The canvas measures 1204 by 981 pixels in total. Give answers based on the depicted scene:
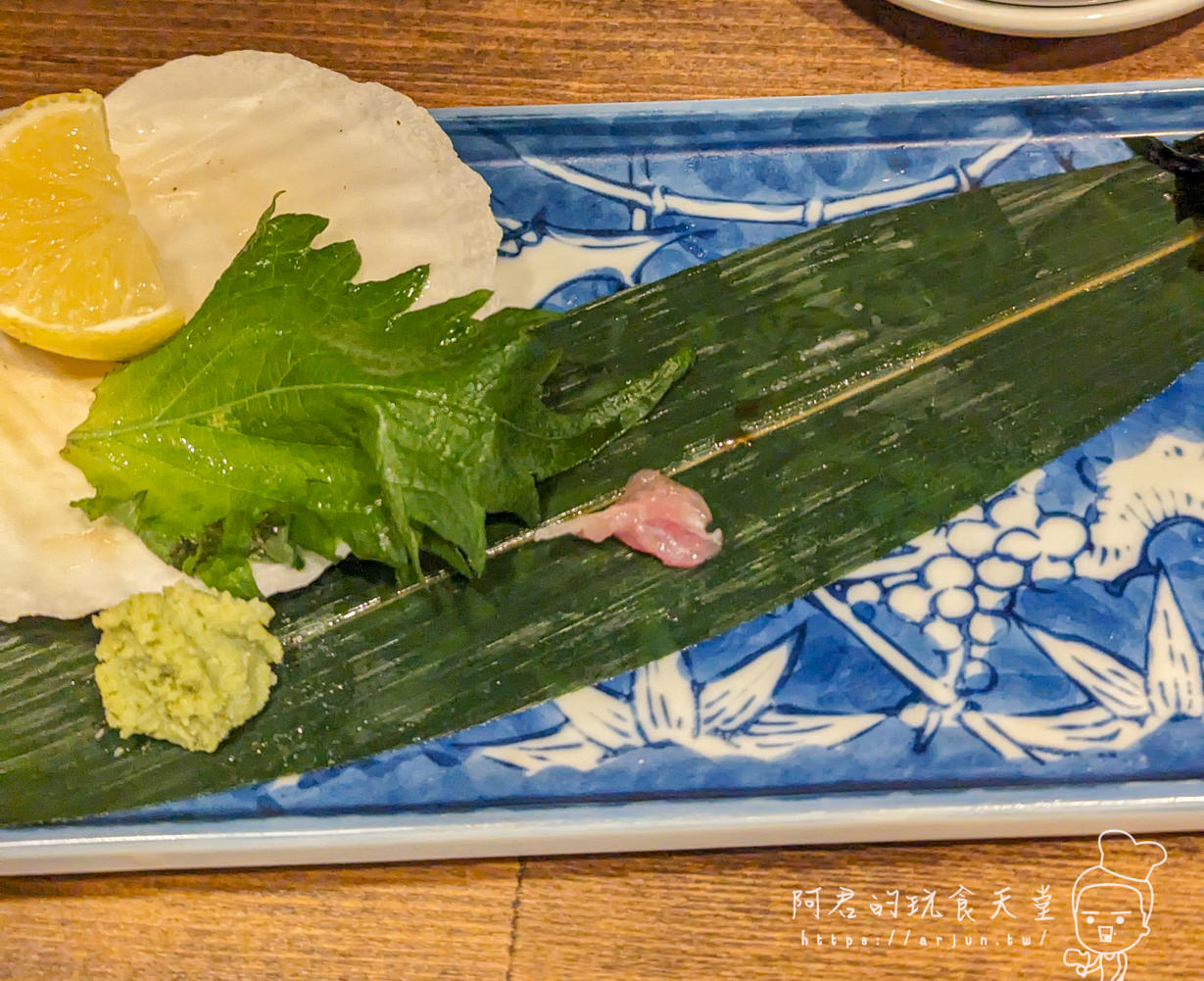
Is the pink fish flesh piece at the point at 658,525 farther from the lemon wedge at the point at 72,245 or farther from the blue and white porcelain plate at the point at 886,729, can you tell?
the lemon wedge at the point at 72,245

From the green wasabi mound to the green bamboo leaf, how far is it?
0.29 ft

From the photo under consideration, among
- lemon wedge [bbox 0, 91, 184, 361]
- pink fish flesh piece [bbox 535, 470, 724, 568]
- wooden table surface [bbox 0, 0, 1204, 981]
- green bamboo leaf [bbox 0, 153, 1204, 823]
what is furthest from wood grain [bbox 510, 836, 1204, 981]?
lemon wedge [bbox 0, 91, 184, 361]

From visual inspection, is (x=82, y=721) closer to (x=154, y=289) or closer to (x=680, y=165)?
(x=154, y=289)

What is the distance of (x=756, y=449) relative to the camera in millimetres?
2111

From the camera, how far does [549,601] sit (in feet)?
6.57

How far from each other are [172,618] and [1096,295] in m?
2.20

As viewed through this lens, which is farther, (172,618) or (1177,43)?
(1177,43)

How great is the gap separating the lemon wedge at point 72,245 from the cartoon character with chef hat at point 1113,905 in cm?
229

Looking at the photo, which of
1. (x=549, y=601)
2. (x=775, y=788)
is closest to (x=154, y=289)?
(x=549, y=601)

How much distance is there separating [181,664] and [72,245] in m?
0.96

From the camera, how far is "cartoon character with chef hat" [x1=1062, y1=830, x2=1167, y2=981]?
5.98ft

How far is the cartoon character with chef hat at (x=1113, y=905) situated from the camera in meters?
1.82

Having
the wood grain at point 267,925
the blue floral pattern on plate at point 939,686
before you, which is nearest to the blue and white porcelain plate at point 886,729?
the blue floral pattern on plate at point 939,686

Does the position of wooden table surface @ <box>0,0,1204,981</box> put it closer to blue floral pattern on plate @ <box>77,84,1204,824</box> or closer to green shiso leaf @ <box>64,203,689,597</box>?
blue floral pattern on plate @ <box>77,84,1204,824</box>
